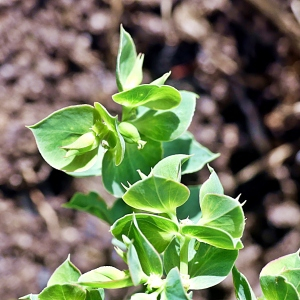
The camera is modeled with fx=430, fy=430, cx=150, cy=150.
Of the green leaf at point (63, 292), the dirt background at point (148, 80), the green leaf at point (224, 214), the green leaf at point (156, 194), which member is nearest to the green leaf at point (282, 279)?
the green leaf at point (224, 214)

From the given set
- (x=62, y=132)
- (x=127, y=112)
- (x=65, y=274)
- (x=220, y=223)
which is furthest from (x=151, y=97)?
(x=65, y=274)

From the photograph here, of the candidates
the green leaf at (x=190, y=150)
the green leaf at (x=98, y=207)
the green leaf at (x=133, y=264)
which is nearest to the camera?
the green leaf at (x=133, y=264)

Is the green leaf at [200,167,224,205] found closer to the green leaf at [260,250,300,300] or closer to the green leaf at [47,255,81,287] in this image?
the green leaf at [260,250,300,300]

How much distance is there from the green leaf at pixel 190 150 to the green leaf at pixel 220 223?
0.31 metres

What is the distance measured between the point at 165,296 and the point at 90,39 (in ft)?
4.90

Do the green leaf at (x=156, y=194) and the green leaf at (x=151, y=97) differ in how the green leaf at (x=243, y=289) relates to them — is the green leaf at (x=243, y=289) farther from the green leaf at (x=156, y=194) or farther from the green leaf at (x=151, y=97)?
the green leaf at (x=151, y=97)

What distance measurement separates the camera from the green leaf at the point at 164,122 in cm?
101

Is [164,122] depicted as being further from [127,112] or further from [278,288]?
[278,288]

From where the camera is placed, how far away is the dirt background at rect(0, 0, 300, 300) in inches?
73.3

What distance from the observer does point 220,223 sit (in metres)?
0.78

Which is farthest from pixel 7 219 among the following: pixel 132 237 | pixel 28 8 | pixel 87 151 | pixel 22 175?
pixel 132 237

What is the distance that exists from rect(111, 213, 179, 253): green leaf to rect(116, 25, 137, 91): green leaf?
0.32 m

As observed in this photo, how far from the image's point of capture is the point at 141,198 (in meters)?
0.79

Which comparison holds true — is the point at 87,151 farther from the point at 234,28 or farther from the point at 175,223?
the point at 234,28
